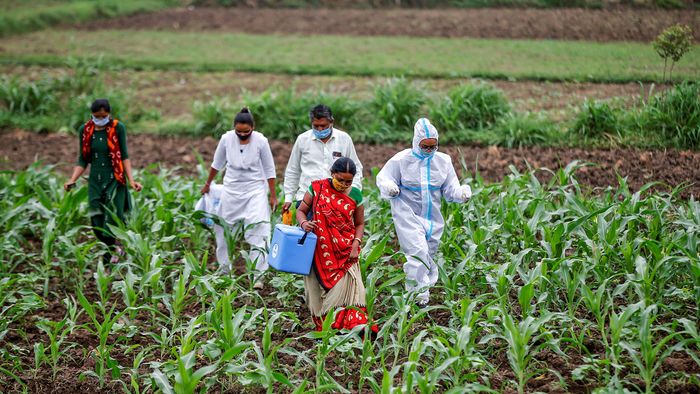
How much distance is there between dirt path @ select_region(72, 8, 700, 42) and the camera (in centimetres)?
1209

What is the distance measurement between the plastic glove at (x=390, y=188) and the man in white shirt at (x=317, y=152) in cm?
48

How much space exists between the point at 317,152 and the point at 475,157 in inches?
149

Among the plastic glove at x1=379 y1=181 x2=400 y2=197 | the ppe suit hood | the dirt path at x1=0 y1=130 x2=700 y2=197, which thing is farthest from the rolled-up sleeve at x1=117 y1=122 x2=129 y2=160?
the ppe suit hood

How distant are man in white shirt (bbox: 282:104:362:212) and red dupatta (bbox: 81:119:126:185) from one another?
5.63 feet

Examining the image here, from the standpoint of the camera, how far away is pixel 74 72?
1437cm

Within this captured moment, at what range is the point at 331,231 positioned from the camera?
617 cm

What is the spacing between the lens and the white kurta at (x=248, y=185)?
727 cm

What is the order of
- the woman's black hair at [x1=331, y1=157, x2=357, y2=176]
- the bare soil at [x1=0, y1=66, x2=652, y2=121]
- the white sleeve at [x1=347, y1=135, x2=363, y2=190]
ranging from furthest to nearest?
1. the bare soil at [x1=0, y1=66, x2=652, y2=121]
2. the white sleeve at [x1=347, y1=135, x2=363, y2=190]
3. the woman's black hair at [x1=331, y1=157, x2=357, y2=176]

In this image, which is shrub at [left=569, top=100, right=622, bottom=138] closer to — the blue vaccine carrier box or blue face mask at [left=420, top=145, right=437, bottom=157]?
blue face mask at [left=420, top=145, right=437, bottom=157]

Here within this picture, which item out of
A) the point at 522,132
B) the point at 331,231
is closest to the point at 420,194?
the point at 331,231

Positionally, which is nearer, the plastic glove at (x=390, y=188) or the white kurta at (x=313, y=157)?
the plastic glove at (x=390, y=188)

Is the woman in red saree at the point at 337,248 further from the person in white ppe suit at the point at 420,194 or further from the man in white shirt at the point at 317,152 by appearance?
the man in white shirt at the point at 317,152

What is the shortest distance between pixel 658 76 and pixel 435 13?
23.8 feet

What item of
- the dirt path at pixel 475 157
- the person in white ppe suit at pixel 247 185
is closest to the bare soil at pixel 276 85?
the dirt path at pixel 475 157
